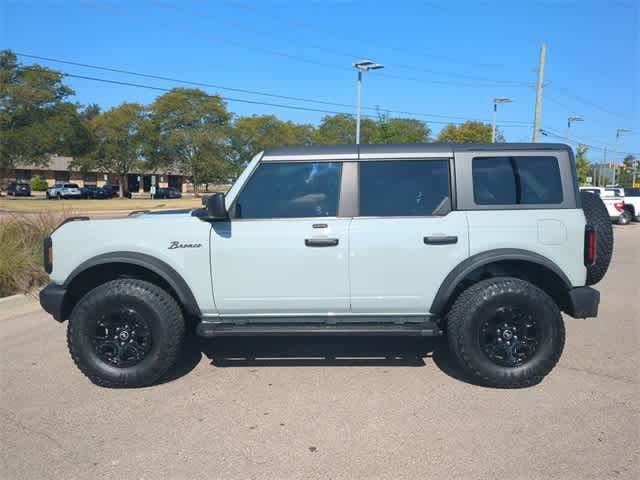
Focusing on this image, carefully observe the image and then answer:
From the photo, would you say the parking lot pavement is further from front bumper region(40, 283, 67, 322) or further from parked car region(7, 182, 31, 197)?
parked car region(7, 182, 31, 197)

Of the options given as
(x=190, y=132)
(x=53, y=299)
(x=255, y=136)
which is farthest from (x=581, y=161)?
(x=53, y=299)

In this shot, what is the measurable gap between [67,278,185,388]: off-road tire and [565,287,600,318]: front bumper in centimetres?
322

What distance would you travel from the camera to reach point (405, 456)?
3.13m

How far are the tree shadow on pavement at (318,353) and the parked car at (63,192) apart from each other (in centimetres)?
4947

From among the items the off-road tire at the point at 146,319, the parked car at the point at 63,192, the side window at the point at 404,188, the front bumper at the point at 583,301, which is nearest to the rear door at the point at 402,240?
the side window at the point at 404,188

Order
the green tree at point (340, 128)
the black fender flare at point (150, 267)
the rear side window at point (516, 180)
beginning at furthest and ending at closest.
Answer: the green tree at point (340, 128), the rear side window at point (516, 180), the black fender flare at point (150, 267)

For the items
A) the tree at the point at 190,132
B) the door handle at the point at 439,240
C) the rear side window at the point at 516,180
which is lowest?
the door handle at the point at 439,240

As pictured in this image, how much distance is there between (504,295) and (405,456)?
62.2 inches

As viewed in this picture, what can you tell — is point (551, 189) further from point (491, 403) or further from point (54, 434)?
point (54, 434)

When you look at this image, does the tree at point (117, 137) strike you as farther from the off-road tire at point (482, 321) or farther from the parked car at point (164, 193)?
the off-road tire at point (482, 321)

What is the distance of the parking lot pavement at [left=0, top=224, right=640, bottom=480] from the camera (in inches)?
120

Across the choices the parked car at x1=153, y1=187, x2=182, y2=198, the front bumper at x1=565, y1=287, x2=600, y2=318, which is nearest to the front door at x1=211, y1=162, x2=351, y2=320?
the front bumper at x1=565, y1=287, x2=600, y2=318

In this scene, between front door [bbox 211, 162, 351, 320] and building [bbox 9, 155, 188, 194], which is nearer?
front door [bbox 211, 162, 351, 320]

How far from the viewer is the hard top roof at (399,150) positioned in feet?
14.0
